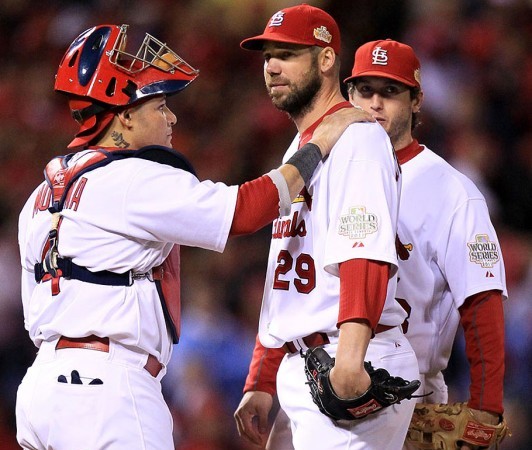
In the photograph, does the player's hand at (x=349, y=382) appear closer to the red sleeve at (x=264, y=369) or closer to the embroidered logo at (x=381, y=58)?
the red sleeve at (x=264, y=369)

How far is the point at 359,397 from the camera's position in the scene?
95.7 inches

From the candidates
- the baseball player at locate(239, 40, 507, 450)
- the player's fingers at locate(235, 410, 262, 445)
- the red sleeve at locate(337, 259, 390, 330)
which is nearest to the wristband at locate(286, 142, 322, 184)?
the red sleeve at locate(337, 259, 390, 330)

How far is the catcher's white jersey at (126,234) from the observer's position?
263 centimetres

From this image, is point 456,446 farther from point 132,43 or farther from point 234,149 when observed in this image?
point 132,43

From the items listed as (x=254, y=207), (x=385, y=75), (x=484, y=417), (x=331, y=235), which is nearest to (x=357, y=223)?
(x=331, y=235)

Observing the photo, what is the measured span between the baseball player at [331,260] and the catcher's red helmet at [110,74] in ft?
1.08

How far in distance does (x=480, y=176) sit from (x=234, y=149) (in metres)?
1.78

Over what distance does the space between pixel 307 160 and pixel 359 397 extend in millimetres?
719

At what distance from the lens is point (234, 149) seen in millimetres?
6348

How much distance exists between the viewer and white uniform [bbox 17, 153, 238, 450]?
2557mm

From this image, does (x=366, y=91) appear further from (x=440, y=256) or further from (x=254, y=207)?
(x=254, y=207)

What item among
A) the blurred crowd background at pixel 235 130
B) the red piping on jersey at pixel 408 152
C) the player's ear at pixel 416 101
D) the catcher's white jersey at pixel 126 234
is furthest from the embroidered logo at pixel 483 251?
the blurred crowd background at pixel 235 130

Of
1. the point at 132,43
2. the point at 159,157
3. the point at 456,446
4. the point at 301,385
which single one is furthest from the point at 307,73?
the point at 132,43

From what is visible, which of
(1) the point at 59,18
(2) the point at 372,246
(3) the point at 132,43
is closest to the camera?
(2) the point at 372,246
